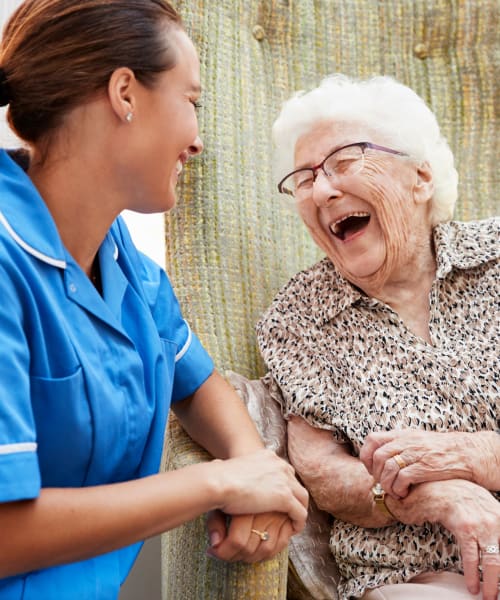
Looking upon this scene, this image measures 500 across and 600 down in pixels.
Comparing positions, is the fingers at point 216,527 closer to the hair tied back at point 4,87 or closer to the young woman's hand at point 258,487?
the young woman's hand at point 258,487

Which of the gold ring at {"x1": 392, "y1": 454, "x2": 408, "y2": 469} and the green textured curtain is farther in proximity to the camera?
the green textured curtain

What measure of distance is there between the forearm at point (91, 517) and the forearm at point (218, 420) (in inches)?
10.6

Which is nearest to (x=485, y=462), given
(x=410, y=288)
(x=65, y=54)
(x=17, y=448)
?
(x=410, y=288)

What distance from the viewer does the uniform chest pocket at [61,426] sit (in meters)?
1.09

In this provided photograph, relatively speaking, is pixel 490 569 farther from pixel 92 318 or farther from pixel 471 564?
pixel 92 318

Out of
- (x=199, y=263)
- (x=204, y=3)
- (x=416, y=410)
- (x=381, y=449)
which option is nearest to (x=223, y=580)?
(x=381, y=449)

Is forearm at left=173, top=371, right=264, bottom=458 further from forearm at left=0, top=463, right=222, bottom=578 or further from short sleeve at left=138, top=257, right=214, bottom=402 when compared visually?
forearm at left=0, top=463, right=222, bottom=578

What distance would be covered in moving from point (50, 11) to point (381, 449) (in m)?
0.86

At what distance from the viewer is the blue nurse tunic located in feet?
3.27

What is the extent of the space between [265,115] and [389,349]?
29.3 inches

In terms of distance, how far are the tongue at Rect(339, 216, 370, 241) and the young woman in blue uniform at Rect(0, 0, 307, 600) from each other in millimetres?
503

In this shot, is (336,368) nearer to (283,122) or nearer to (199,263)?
(199,263)

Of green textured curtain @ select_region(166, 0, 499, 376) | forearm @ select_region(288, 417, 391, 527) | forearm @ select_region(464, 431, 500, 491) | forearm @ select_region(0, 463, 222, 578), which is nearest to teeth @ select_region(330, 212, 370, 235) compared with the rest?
green textured curtain @ select_region(166, 0, 499, 376)

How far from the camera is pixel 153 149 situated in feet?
4.01
